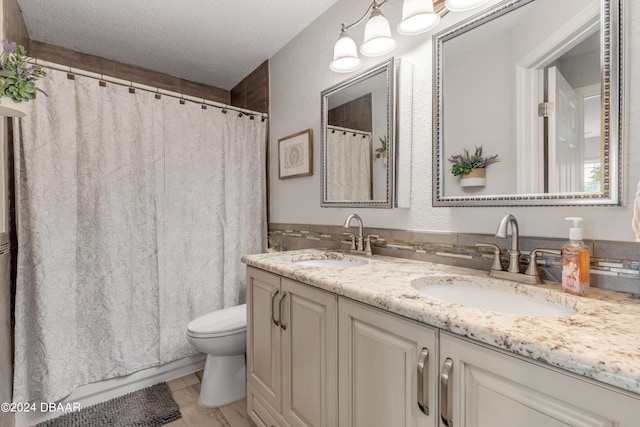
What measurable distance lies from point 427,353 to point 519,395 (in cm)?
20

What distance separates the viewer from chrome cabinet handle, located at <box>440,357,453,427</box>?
698 mm

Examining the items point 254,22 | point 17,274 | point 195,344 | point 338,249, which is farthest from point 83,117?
point 338,249

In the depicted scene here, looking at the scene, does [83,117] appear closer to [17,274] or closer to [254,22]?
[17,274]

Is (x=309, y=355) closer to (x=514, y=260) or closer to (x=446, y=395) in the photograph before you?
(x=446, y=395)

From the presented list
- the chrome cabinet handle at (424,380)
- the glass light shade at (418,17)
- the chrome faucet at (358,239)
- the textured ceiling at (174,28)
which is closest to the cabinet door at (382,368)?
the chrome cabinet handle at (424,380)

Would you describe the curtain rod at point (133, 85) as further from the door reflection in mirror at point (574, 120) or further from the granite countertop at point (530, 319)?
the door reflection in mirror at point (574, 120)

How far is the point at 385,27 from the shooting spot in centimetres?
136

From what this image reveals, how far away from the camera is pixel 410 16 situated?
1.20m

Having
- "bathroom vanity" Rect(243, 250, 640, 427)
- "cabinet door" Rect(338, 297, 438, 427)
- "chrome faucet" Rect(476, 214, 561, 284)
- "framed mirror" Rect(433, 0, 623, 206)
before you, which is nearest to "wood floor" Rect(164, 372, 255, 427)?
"bathroom vanity" Rect(243, 250, 640, 427)

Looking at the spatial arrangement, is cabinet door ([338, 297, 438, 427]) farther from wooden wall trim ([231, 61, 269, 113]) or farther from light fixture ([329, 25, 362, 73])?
wooden wall trim ([231, 61, 269, 113])

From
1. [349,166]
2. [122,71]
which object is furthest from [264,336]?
[122,71]

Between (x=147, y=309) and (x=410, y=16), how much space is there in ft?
7.17

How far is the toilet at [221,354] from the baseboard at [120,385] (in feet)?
1.25

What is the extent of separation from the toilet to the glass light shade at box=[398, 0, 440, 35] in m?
1.74
